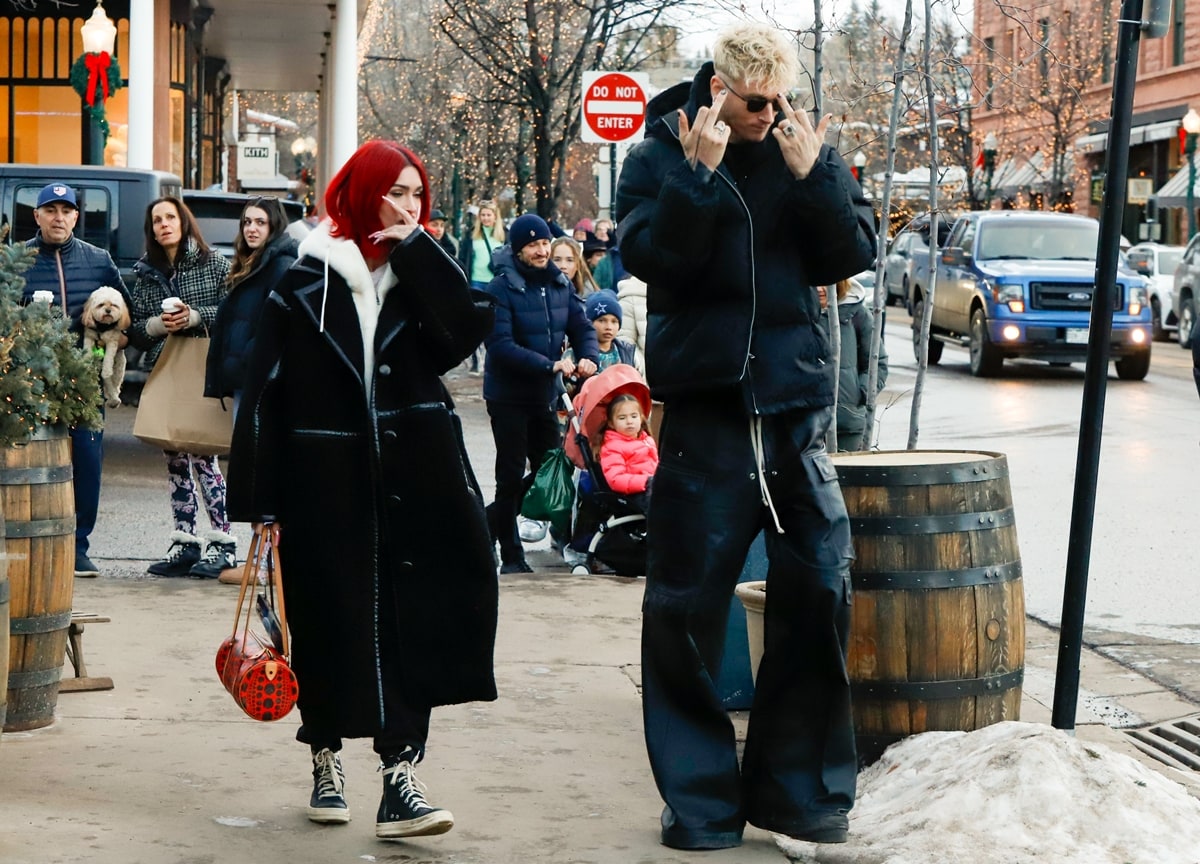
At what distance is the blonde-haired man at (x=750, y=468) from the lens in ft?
15.2

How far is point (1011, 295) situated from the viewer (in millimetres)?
22094

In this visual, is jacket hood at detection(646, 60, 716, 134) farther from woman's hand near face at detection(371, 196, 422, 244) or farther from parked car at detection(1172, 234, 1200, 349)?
parked car at detection(1172, 234, 1200, 349)

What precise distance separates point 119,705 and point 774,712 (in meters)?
2.62

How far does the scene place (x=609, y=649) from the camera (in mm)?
7586

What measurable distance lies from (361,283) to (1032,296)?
18.2 meters

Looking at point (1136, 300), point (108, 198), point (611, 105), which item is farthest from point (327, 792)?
point (1136, 300)

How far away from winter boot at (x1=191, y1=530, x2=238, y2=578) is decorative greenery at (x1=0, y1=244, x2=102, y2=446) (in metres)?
2.96

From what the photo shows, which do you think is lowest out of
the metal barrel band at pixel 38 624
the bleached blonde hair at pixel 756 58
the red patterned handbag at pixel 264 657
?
the metal barrel band at pixel 38 624

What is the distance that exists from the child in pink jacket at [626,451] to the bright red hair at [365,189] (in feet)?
15.2

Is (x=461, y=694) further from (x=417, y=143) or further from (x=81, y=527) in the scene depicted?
(x=417, y=143)

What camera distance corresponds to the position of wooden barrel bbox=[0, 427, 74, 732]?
5805 millimetres

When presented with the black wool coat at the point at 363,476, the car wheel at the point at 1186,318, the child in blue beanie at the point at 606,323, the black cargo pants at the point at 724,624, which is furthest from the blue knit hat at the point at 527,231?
the car wheel at the point at 1186,318

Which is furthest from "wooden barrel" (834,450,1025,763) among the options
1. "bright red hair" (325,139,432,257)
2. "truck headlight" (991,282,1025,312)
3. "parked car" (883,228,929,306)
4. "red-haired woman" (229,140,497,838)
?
"parked car" (883,228,929,306)

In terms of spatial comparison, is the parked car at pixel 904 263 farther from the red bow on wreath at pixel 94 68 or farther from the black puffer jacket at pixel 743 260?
the black puffer jacket at pixel 743 260
